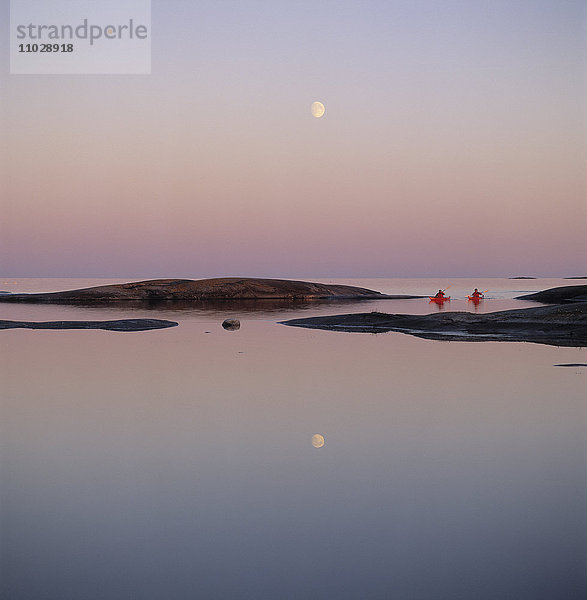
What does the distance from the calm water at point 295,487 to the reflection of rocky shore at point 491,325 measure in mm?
10099

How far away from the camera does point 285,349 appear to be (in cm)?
2827

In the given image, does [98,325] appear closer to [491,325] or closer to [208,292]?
[491,325]

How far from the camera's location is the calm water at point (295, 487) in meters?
6.66

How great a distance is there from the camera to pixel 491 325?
1315 inches

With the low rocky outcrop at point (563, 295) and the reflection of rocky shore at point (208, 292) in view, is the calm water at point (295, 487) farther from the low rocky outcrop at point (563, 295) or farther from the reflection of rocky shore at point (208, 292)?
the reflection of rocky shore at point (208, 292)

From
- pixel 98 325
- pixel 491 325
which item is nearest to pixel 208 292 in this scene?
pixel 98 325

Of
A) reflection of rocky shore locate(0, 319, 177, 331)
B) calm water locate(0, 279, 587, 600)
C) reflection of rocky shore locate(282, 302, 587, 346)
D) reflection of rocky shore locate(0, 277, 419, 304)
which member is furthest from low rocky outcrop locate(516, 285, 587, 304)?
calm water locate(0, 279, 587, 600)

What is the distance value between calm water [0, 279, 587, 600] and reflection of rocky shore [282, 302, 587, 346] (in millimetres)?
10099

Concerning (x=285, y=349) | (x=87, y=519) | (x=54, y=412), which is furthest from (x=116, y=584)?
(x=285, y=349)

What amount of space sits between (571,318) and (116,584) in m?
29.6

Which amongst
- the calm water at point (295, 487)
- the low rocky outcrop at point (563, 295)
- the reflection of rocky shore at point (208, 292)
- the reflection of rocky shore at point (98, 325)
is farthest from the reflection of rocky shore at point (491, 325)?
the reflection of rocky shore at point (208, 292)

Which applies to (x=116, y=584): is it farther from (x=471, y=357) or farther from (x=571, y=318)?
(x=571, y=318)

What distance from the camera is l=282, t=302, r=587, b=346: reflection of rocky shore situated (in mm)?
30078

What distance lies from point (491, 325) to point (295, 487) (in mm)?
26410
